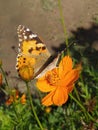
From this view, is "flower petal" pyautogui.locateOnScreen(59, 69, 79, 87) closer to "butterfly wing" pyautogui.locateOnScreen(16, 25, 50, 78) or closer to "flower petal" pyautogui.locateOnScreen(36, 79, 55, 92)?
"flower petal" pyautogui.locateOnScreen(36, 79, 55, 92)

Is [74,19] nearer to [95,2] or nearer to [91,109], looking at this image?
[95,2]

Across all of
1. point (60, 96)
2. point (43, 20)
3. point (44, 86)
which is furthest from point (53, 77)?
point (43, 20)

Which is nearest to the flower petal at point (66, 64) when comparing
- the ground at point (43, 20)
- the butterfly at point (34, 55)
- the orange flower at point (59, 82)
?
the orange flower at point (59, 82)

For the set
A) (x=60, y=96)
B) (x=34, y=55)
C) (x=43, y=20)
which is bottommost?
(x=60, y=96)

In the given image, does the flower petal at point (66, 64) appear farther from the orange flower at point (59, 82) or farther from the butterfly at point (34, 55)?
the butterfly at point (34, 55)

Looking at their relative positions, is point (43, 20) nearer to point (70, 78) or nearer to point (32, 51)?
point (32, 51)

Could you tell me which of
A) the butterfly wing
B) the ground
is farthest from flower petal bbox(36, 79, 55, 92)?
the ground

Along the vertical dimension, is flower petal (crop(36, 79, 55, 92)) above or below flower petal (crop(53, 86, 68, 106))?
above
